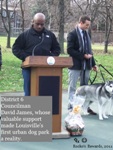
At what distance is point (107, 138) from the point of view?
6.10 meters

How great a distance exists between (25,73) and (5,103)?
1.41 meters

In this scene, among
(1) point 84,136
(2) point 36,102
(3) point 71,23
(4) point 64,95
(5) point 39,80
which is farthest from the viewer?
(3) point 71,23

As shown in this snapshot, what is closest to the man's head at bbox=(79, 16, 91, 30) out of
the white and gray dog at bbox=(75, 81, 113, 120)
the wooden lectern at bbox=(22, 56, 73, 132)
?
the white and gray dog at bbox=(75, 81, 113, 120)

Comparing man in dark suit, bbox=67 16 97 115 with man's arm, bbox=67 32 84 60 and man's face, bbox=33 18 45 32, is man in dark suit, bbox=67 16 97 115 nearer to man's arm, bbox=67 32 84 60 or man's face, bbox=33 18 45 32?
man's arm, bbox=67 32 84 60

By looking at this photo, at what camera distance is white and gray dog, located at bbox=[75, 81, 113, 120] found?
24.8 feet

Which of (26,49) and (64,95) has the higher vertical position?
(26,49)

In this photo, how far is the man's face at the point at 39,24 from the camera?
6101 mm

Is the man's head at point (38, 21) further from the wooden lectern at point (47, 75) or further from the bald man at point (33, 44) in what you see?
the wooden lectern at point (47, 75)

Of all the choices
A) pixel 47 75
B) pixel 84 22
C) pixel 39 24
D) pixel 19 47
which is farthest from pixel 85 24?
pixel 47 75

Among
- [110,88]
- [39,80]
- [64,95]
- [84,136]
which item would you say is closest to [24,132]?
[39,80]

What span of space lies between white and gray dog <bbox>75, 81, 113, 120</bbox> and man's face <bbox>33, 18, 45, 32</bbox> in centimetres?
196

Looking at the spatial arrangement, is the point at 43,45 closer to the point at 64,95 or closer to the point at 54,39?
the point at 54,39

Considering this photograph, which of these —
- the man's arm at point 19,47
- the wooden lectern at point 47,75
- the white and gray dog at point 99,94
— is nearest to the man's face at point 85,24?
the white and gray dog at point 99,94

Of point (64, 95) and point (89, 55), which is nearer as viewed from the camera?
point (89, 55)
